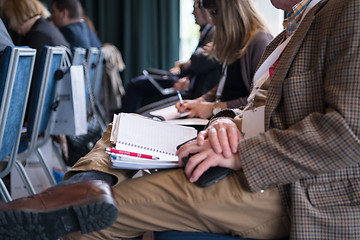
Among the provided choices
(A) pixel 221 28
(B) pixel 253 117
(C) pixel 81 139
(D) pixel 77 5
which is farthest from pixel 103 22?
(B) pixel 253 117

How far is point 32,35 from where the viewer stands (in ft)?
9.86

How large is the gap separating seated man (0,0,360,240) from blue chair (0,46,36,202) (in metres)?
0.83

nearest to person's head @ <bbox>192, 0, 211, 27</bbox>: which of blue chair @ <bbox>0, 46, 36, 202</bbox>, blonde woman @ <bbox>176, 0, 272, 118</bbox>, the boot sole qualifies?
blonde woman @ <bbox>176, 0, 272, 118</bbox>

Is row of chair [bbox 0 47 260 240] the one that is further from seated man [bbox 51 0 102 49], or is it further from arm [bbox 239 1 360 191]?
seated man [bbox 51 0 102 49]

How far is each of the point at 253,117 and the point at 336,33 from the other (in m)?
0.30

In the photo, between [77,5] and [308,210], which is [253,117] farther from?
[77,5]

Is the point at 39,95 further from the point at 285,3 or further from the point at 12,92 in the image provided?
the point at 285,3

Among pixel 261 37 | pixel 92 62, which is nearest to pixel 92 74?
pixel 92 62

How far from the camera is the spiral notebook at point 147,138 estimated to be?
3.22 ft

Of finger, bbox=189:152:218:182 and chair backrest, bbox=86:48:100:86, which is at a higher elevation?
finger, bbox=189:152:218:182

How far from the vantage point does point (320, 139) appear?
85cm

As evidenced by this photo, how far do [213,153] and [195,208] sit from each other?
0.40 ft

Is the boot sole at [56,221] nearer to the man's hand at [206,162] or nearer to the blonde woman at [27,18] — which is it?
the man's hand at [206,162]

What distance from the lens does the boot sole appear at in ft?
2.61
